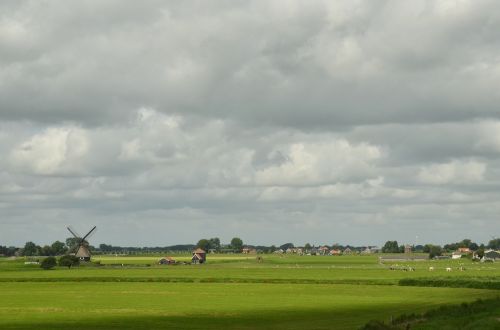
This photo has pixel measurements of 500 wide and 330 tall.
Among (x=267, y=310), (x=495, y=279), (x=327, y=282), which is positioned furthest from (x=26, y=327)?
(x=495, y=279)

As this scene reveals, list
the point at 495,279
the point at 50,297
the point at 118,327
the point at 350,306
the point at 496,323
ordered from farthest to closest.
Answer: the point at 495,279
the point at 50,297
the point at 350,306
the point at 118,327
the point at 496,323

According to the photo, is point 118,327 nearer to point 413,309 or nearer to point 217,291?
point 413,309

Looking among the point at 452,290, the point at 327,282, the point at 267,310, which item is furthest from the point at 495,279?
the point at 267,310

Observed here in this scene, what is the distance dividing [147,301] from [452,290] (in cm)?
4629

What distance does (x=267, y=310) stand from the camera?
241 feet

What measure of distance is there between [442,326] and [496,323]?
4156 millimetres

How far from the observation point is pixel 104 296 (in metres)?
93.9

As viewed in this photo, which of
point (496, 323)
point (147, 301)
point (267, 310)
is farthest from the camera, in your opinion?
point (147, 301)

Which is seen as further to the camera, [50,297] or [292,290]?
[292,290]

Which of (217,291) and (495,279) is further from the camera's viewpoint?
(495,279)

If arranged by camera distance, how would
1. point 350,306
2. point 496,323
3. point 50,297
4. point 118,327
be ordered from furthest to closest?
1. point 50,297
2. point 350,306
3. point 118,327
4. point 496,323

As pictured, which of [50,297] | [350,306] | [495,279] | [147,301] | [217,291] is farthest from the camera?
Result: [495,279]

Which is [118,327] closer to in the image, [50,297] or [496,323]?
[496,323]

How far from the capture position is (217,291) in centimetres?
10444
